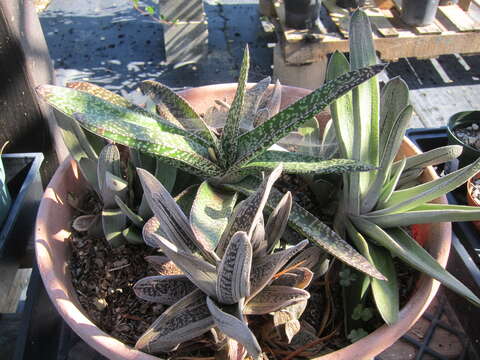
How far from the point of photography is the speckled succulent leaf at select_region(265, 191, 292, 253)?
63cm

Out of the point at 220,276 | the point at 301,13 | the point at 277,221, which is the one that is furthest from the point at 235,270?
the point at 301,13

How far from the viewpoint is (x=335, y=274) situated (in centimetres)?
78

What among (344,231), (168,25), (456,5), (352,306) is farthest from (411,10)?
(352,306)

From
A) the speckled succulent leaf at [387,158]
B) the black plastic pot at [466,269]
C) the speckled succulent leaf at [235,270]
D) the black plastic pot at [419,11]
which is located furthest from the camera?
the black plastic pot at [419,11]

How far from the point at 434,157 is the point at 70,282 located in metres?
0.67

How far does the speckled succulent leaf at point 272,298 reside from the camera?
61 cm

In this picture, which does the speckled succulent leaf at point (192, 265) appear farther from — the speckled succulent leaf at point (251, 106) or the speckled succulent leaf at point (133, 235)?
the speckled succulent leaf at point (251, 106)

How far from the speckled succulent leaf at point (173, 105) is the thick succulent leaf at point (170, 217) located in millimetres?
273

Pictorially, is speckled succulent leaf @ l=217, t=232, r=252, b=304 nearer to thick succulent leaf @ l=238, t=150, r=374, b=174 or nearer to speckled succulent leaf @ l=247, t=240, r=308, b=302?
speckled succulent leaf @ l=247, t=240, r=308, b=302

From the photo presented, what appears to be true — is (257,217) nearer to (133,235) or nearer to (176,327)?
(176,327)

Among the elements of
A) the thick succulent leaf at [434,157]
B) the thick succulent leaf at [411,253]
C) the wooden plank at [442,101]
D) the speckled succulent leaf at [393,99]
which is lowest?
the wooden plank at [442,101]

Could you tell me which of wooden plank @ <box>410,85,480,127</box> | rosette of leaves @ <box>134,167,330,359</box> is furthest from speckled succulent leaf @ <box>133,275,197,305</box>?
wooden plank @ <box>410,85,480,127</box>

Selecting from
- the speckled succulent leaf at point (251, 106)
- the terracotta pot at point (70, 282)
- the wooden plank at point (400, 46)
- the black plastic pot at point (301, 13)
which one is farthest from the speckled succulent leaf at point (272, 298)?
the black plastic pot at point (301, 13)

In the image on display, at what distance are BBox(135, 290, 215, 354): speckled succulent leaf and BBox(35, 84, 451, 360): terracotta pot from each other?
0.02 meters
